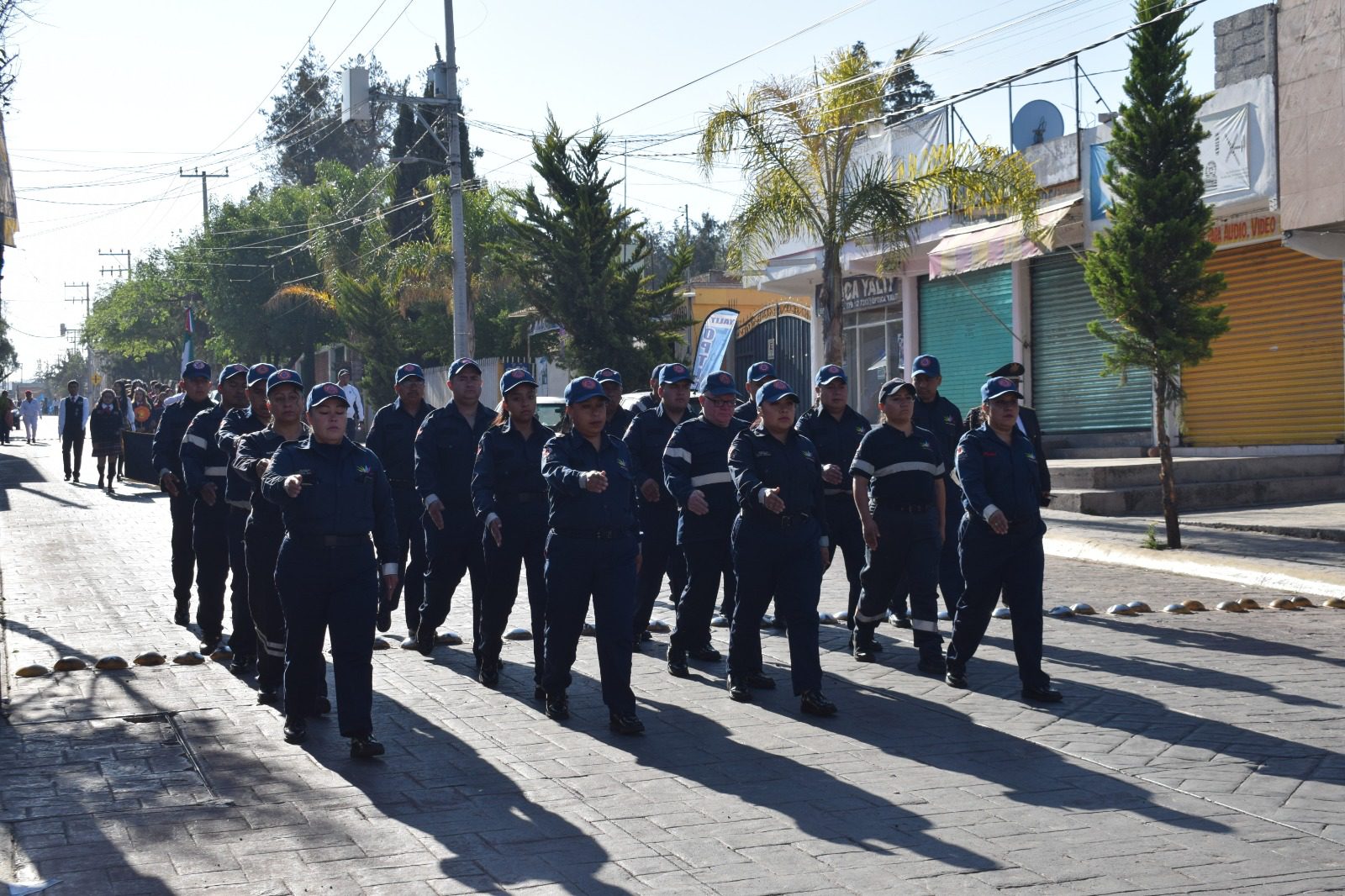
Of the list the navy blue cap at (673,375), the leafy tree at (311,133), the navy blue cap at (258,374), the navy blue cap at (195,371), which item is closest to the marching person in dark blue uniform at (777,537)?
the navy blue cap at (673,375)

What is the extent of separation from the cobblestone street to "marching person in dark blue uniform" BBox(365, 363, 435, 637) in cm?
69

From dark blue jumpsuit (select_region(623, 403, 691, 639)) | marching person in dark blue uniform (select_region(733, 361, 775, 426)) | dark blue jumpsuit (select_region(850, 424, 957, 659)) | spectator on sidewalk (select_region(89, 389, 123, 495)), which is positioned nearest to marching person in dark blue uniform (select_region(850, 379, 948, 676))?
dark blue jumpsuit (select_region(850, 424, 957, 659))

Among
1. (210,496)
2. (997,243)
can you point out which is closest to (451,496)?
(210,496)

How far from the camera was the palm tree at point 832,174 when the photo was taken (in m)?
A: 20.3

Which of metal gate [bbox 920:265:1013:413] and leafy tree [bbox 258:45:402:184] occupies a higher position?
leafy tree [bbox 258:45:402:184]

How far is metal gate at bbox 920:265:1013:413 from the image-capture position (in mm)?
25328

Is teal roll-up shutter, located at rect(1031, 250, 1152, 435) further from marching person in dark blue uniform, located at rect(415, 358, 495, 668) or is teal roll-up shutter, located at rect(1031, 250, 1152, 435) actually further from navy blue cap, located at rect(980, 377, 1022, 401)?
marching person in dark blue uniform, located at rect(415, 358, 495, 668)

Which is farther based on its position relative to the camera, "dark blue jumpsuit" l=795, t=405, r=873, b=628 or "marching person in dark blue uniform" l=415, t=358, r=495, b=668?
"dark blue jumpsuit" l=795, t=405, r=873, b=628

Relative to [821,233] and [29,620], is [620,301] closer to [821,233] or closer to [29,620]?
[821,233]

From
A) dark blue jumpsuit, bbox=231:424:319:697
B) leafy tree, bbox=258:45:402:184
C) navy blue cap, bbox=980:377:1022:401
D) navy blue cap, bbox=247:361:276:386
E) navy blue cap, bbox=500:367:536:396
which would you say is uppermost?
leafy tree, bbox=258:45:402:184

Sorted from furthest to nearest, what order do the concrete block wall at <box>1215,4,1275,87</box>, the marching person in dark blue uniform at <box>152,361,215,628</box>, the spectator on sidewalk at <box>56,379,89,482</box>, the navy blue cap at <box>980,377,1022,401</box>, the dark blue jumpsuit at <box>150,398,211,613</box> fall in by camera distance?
the spectator on sidewalk at <box>56,379,89,482</box> < the concrete block wall at <box>1215,4,1275,87</box> < the dark blue jumpsuit at <box>150,398,211,613</box> < the marching person in dark blue uniform at <box>152,361,215,628</box> < the navy blue cap at <box>980,377,1022,401</box>

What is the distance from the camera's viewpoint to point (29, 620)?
11.4m

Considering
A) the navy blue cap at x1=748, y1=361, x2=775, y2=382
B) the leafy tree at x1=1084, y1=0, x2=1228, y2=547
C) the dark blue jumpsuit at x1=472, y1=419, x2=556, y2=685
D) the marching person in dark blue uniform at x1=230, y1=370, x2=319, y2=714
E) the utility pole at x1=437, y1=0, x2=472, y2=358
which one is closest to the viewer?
the marching person in dark blue uniform at x1=230, y1=370, x2=319, y2=714

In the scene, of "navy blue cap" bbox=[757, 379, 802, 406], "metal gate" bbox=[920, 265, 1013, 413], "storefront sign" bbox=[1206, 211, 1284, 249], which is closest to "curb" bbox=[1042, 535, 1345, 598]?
"storefront sign" bbox=[1206, 211, 1284, 249]
